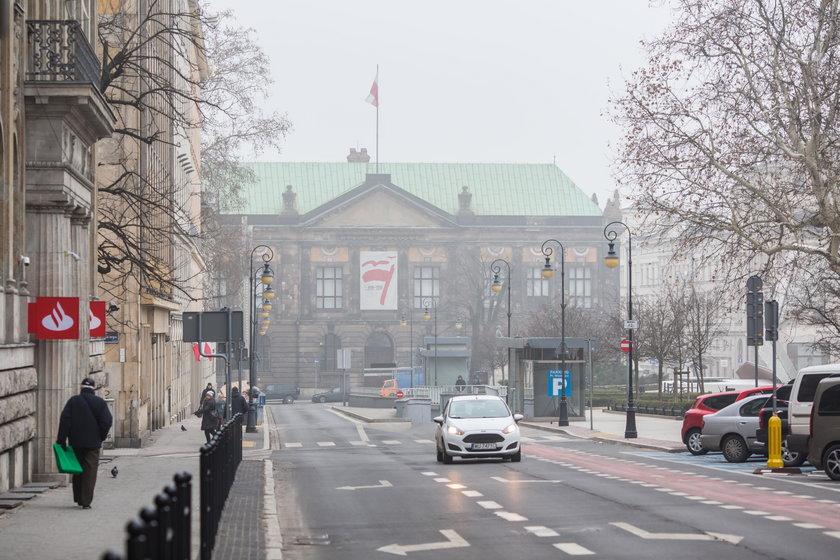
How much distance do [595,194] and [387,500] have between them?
115356 millimetres

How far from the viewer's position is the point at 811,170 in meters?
34.8

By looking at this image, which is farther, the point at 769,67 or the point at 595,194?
the point at 595,194

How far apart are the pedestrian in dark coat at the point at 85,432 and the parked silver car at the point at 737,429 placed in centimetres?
1606

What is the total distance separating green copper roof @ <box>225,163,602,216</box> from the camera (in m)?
126

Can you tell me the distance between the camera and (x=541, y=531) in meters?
15.3

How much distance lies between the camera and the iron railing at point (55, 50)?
20297 millimetres

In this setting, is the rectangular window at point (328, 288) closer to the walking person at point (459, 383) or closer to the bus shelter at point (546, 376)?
the walking person at point (459, 383)

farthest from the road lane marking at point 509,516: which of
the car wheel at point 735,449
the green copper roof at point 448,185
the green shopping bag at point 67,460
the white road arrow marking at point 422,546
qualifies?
the green copper roof at point 448,185

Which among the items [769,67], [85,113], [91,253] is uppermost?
[769,67]

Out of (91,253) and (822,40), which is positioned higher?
(822,40)

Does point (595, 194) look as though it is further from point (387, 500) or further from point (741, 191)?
point (387, 500)

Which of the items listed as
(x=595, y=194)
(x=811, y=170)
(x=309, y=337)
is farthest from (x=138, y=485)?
(x=595, y=194)

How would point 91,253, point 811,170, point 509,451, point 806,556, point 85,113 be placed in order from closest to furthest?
point 806,556
point 85,113
point 91,253
point 509,451
point 811,170

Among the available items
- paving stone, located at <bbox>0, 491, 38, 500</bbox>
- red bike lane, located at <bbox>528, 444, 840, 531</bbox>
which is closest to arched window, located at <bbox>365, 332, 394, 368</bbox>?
red bike lane, located at <bbox>528, 444, 840, 531</bbox>
